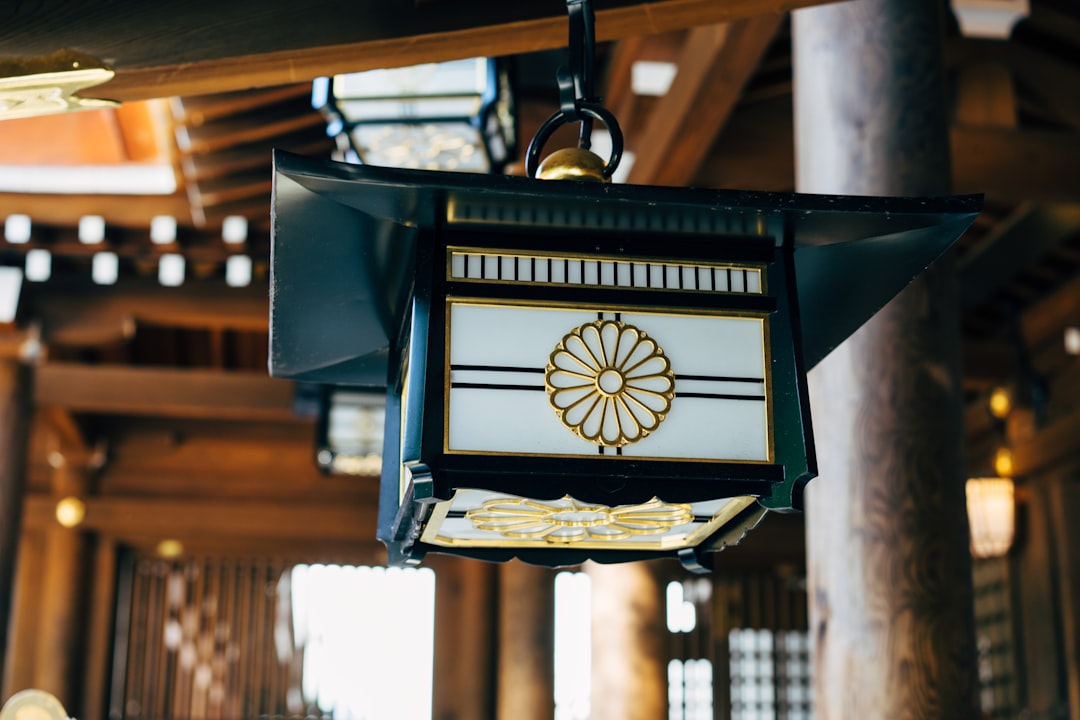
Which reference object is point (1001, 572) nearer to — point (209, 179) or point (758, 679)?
point (758, 679)

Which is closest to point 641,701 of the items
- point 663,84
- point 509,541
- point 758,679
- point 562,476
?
point 663,84

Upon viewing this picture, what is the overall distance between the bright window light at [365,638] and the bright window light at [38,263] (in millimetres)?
5825

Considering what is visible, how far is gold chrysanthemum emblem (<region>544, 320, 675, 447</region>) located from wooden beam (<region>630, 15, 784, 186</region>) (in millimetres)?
2763

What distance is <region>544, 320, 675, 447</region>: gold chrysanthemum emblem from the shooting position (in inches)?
66.2

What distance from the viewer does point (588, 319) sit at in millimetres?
1726

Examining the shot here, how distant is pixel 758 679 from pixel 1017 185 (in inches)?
301

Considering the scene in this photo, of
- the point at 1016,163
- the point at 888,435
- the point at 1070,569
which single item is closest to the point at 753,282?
the point at 888,435

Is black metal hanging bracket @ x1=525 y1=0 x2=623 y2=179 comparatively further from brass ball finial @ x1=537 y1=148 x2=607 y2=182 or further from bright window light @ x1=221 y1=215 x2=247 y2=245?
bright window light @ x1=221 y1=215 x2=247 y2=245

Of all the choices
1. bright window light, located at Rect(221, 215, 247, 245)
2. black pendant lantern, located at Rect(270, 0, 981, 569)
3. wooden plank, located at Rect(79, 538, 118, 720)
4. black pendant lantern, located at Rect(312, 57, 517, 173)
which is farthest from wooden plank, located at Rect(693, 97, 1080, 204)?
wooden plank, located at Rect(79, 538, 118, 720)

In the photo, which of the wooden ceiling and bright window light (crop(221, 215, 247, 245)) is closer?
the wooden ceiling

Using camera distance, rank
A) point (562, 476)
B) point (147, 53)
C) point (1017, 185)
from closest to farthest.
A: point (562, 476) → point (147, 53) → point (1017, 185)

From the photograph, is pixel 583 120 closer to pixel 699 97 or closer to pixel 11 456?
pixel 699 97

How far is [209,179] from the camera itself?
21.9ft

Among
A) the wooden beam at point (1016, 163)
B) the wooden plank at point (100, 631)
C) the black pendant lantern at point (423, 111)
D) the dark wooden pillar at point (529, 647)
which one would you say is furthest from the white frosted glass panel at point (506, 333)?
the wooden plank at point (100, 631)
